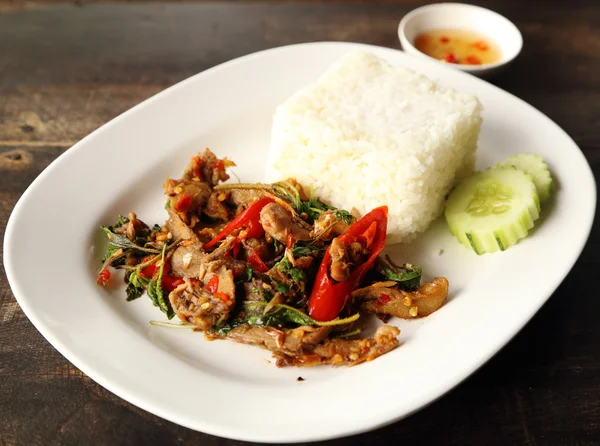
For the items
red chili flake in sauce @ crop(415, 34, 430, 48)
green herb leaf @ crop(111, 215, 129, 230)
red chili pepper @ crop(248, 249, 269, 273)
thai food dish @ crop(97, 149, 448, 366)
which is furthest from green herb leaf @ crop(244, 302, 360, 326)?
red chili flake in sauce @ crop(415, 34, 430, 48)

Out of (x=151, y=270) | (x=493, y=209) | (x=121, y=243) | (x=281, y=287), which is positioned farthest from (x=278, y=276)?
(x=493, y=209)

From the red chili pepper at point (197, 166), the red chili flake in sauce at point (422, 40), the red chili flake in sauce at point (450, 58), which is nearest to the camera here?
the red chili pepper at point (197, 166)

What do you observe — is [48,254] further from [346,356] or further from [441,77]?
[441,77]

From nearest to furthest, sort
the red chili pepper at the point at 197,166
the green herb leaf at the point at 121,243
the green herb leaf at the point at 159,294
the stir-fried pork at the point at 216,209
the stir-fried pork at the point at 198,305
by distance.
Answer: the stir-fried pork at the point at 198,305, the green herb leaf at the point at 159,294, the green herb leaf at the point at 121,243, the stir-fried pork at the point at 216,209, the red chili pepper at the point at 197,166

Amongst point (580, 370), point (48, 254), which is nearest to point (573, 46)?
point (580, 370)

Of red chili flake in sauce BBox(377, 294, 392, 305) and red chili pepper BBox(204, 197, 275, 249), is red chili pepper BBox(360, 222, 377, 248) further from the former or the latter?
red chili pepper BBox(204, 197, 275, 249)

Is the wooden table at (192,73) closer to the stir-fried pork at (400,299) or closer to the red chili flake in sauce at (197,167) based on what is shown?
the stir-fried pork at (400,299)

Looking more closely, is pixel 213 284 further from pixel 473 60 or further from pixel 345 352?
pixel 473 60

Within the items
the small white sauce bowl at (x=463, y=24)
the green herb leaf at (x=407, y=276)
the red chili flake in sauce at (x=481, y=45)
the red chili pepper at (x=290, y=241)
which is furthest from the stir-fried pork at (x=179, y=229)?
the red chili flake in sauce at (x=481, y=45)
